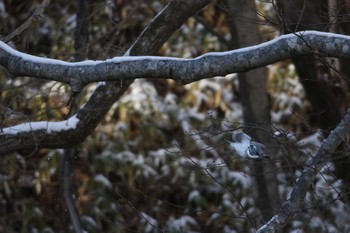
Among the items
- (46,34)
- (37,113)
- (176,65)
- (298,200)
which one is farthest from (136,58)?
(46,34)

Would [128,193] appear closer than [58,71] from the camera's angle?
No

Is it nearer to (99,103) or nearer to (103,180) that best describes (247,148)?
(99,103)

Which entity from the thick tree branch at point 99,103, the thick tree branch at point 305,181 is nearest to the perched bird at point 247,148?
the thick tree branch at point 305,181

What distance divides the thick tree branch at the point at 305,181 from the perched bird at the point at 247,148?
9.9 inches

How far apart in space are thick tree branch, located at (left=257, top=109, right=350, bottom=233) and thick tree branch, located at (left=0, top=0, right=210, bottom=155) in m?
1.53

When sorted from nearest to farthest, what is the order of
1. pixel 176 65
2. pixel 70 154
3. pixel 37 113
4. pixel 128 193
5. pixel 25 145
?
1. pixel 176 65
2. pixel 25 145
3. pixel 37 113
4. pixel 70 154
5. pixel 128 193

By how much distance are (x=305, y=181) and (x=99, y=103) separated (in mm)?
1767

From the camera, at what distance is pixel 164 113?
888 centimetres

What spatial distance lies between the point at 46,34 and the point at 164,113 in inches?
73.9

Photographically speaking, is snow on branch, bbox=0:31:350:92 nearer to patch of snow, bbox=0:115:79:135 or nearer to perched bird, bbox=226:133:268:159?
perched bird, bbox=226:133:268:159

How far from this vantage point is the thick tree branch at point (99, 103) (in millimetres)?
4852

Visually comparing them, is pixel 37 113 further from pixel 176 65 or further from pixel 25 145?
pixel 176 65

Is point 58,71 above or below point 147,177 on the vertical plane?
below

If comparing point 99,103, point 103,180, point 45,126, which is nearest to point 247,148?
point 99,103
